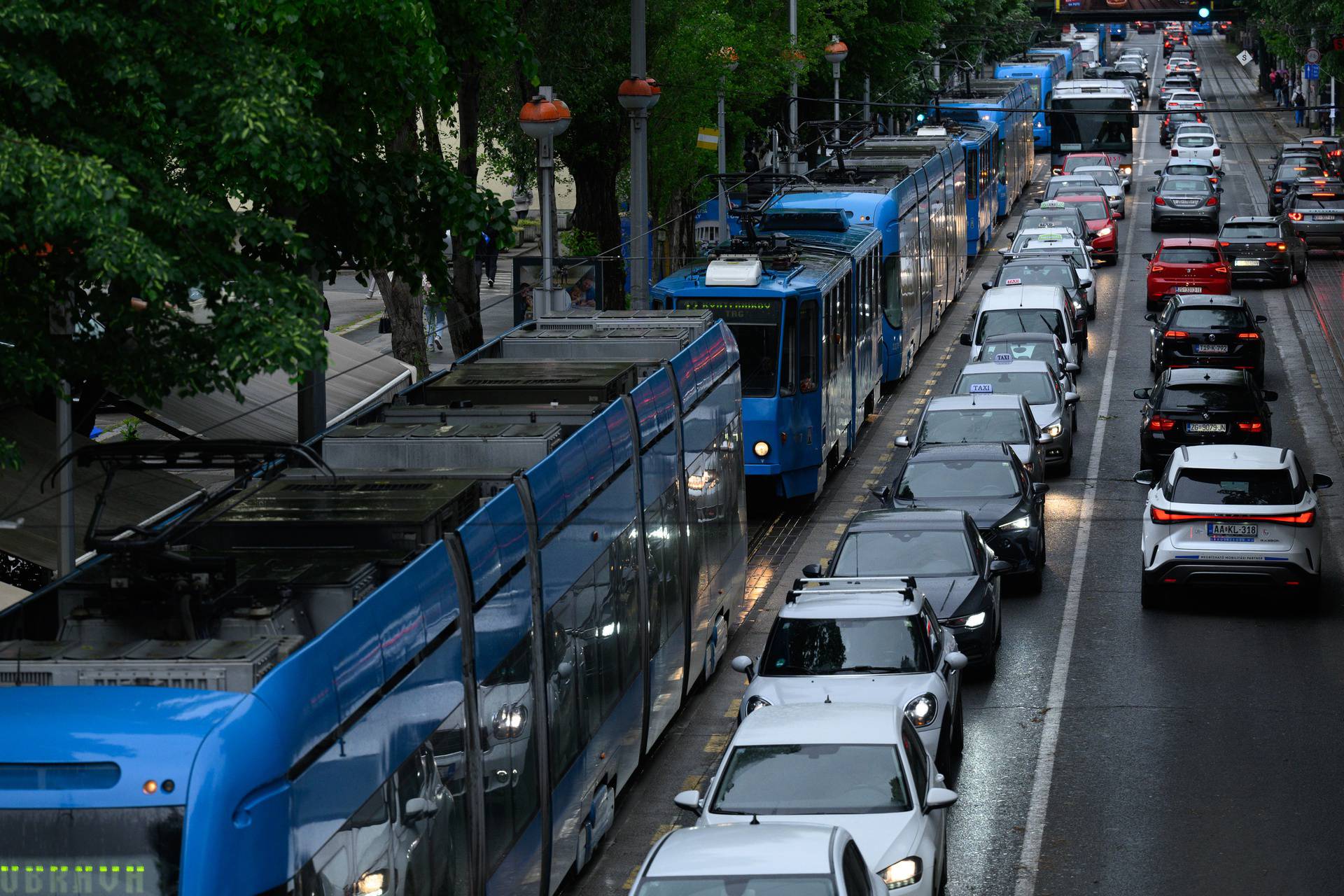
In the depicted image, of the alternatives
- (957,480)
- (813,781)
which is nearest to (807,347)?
(957,480)

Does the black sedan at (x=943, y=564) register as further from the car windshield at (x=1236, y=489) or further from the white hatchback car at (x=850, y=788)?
the white hatchback car at (x=850, y=788)

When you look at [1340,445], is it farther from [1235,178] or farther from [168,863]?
[1235,178]

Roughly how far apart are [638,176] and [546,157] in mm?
3258

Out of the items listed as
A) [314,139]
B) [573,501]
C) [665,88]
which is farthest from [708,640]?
[665,88]

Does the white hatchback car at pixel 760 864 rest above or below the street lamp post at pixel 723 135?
below

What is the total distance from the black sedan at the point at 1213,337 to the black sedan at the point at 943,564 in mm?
14556

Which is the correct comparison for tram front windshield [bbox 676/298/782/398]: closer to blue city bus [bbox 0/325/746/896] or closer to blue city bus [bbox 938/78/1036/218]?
blue city bus [bbox 0/325/746/896]

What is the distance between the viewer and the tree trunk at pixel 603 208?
3700 centimetres

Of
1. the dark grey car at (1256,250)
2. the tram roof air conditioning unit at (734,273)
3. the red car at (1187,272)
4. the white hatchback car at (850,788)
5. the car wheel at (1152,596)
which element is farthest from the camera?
the dark grey car at (1256,250)

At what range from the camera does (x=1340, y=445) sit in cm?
2877

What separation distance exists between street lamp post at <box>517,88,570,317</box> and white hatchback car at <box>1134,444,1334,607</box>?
6854 mm

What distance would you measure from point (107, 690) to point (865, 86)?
57580 millimetres

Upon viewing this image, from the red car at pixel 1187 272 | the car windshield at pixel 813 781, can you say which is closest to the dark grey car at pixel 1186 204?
the red car at pixel 1187 272

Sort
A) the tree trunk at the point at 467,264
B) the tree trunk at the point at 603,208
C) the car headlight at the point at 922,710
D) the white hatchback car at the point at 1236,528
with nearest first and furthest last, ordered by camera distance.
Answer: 1. the car headlight at the point at 922,710
2. the white hatchback car at the point at 1236,528
3. the tree trunk at the point at 467,264
4. the tree trunk at the point at 603,208
